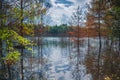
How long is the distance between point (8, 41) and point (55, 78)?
447 centimetres

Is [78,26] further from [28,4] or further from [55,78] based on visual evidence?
[55,78]

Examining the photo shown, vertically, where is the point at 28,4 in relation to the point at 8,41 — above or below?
above

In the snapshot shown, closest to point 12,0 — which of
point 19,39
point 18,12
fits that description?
point 18,12

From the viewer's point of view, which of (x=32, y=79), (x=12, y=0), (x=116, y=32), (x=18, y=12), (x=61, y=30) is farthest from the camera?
(x=61, y=30)

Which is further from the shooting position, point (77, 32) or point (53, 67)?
point (77, 32)

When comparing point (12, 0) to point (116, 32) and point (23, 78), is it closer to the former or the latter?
point (23, 78)

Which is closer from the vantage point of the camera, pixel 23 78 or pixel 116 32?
pixel 23 78

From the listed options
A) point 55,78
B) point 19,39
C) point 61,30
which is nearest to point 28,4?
point 55,78

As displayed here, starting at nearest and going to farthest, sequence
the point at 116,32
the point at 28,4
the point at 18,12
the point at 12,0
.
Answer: the point at 18,12 → the point at 12,0 → the point at 116,32 → the point at 28,4

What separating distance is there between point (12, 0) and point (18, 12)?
5023 millimetres

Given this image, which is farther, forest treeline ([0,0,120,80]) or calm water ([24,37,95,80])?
calm water ([24,37,95,80])

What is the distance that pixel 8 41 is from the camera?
34.8 ft

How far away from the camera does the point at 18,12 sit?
40.0 feet

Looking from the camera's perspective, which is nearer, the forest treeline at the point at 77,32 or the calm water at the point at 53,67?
the forest treeline at the point at 77,32
